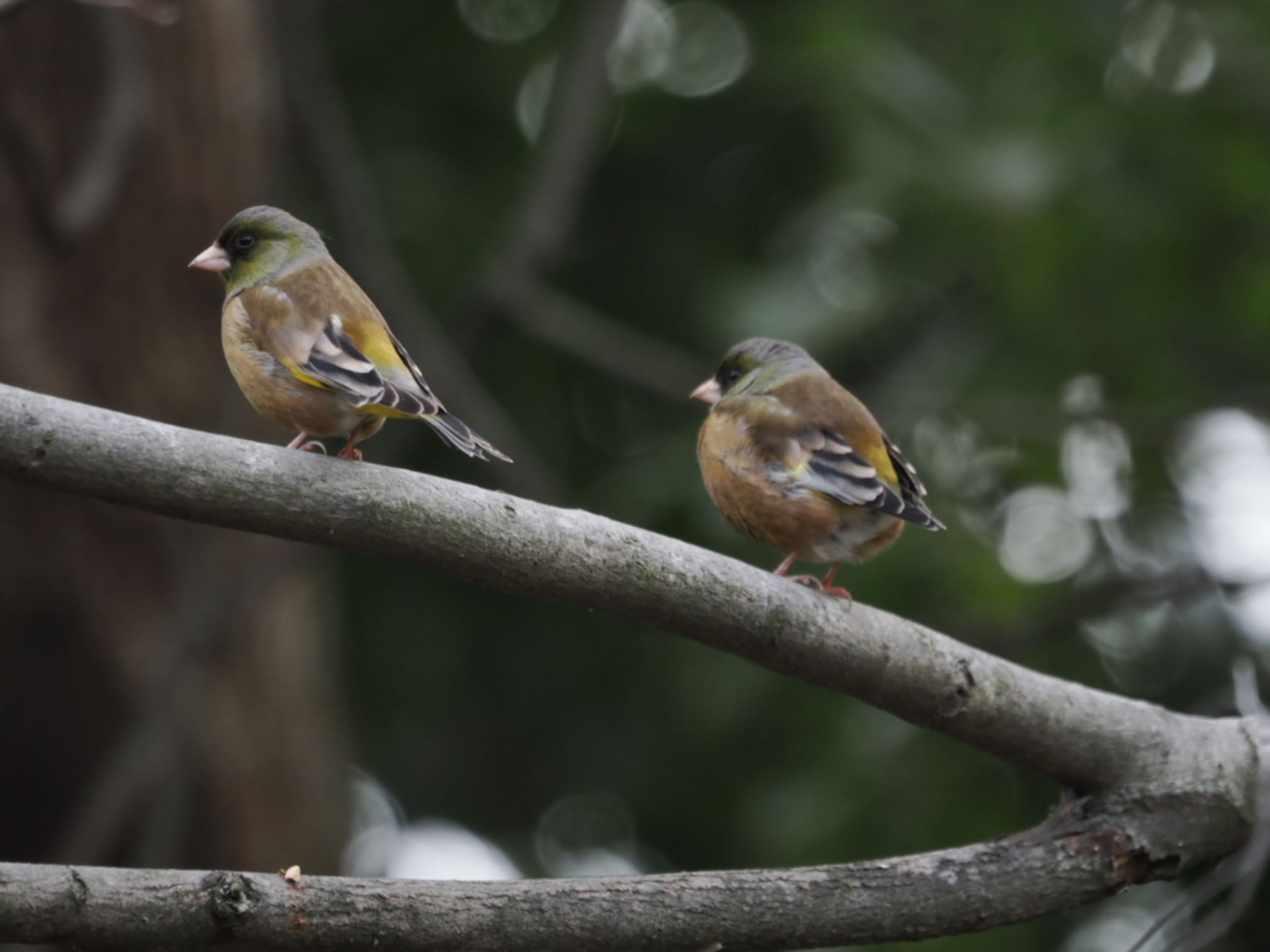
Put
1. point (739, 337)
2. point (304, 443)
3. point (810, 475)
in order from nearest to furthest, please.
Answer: point (304, 443) < point (810, 475) < point (739, 337)

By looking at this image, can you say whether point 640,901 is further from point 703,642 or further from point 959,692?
point 959,692

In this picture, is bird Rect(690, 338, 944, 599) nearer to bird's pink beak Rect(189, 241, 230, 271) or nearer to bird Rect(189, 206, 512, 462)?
bird Rect(189, 206, 512, 462)

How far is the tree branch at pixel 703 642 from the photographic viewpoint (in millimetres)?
2885

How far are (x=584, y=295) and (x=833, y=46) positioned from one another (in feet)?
10.5

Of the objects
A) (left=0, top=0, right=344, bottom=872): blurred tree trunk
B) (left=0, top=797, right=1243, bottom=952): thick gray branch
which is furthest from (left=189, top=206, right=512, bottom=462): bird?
(left=0, top=0, right=344, bottom=872): blurred tree trunk

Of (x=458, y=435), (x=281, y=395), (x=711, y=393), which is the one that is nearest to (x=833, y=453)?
(x=711, y=393)

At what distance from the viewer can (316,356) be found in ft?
12.5

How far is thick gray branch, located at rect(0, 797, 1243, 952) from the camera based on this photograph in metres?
2.78

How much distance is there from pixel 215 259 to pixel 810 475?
6.70 feet

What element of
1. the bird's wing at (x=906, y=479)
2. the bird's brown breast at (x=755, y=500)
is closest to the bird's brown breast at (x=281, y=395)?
the bird's brown breast at (x=755, y=500)

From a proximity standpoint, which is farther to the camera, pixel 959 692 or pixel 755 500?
pixel 755 500

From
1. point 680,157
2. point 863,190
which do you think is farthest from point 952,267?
point 680,157

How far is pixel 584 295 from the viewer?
1044cm

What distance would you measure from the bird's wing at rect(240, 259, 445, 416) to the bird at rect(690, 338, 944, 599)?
1.42 metres
